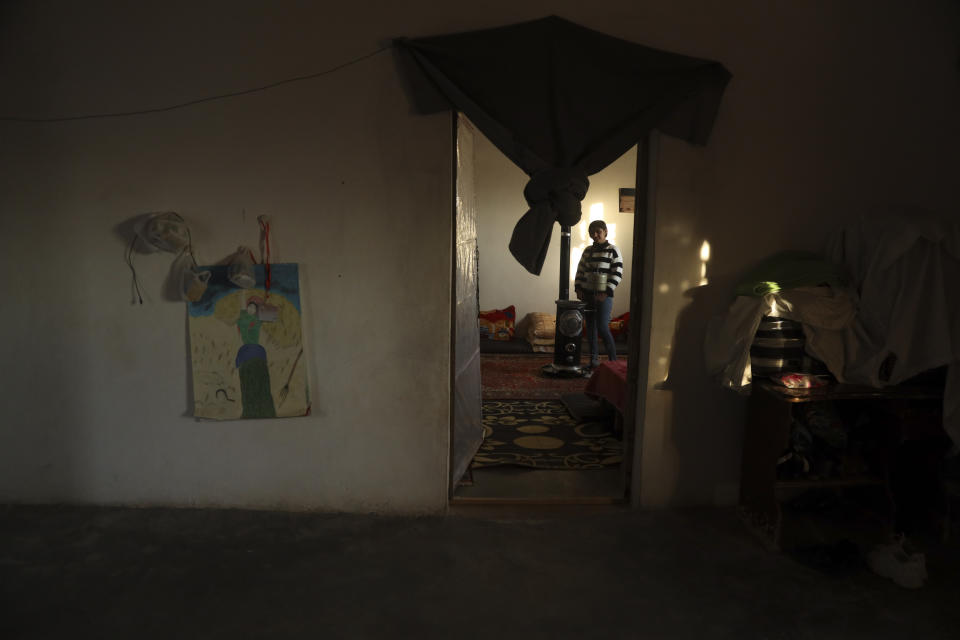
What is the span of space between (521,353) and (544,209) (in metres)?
4.79

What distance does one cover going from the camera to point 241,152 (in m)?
3.02

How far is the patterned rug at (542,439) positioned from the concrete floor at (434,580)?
69 cm

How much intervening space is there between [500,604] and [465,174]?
229cm

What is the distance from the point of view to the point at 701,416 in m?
3.23

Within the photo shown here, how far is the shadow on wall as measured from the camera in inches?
125

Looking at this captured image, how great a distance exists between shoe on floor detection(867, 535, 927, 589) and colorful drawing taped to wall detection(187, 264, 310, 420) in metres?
2.80

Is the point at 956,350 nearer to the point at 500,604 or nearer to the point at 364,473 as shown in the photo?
the point at 500,604

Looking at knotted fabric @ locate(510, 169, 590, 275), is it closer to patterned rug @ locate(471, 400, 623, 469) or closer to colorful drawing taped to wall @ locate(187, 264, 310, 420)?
colorful drawing taped to wall @ locate(187, 264, 310, 420)

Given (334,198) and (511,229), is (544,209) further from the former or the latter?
(511,229)

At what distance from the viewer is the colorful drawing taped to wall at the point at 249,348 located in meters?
3.08

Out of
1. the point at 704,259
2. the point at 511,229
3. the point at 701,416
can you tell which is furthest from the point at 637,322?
the point at 511,229

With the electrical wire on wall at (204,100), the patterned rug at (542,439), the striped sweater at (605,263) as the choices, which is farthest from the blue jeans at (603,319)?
the electrical wire on wall at (204,100)

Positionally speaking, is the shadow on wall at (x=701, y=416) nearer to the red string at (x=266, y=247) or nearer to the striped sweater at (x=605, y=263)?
the red string at (x=266, y=247)

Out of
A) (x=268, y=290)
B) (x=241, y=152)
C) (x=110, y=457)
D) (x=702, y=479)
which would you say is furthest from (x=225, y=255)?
(x=702, y=479)
